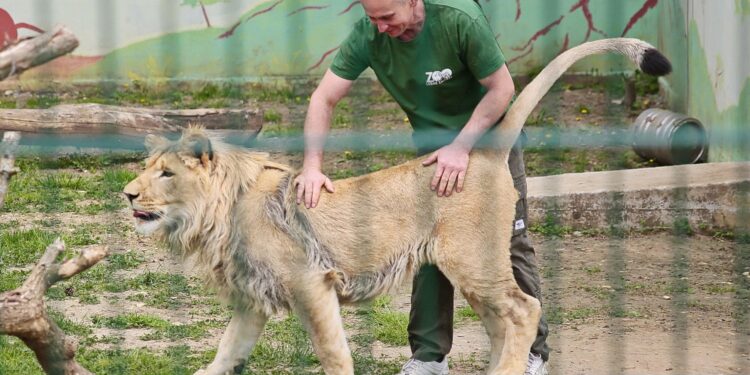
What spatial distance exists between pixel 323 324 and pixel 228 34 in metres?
7.61

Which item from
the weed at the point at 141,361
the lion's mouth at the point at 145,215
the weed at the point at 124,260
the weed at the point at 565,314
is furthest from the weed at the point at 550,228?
the lion's mouth at the point at 145,215

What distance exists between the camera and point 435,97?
15.4 ft

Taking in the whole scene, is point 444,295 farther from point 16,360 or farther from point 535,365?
point 16,360

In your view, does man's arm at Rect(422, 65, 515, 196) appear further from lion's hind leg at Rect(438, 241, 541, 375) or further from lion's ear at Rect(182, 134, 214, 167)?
lion's ear at Rect(182, 134, 214, 167)

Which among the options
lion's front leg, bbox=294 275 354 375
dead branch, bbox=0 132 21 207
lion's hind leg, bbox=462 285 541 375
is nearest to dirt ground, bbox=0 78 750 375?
lion's hind leg, bbox=462 285 541 375

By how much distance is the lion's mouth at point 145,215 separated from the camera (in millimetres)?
4536

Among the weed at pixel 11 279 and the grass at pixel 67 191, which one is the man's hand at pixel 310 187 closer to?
the weed at pixel 11 279

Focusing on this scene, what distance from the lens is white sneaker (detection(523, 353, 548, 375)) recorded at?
4.82 m

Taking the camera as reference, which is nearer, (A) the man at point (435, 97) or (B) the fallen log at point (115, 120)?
(A) the man at point (435, 97)

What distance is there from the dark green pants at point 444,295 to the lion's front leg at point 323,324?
0.49 metres

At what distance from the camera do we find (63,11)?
37.9 feet

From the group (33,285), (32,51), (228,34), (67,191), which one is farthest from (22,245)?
(228,34)

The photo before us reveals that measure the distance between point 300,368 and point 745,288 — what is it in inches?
103

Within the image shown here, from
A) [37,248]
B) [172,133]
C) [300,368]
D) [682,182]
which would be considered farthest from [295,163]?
[300,368]
